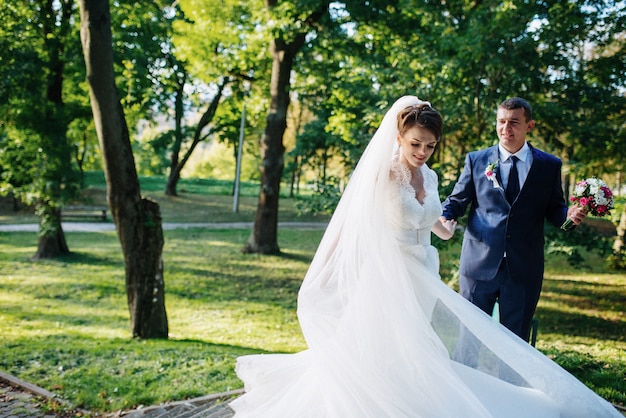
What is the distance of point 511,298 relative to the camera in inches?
163

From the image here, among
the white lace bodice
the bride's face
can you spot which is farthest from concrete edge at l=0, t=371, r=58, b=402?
the bride's face

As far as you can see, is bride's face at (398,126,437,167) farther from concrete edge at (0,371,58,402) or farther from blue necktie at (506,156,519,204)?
concrete edge at (0,371,58,402)

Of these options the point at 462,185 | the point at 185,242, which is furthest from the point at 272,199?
the point at 462,185

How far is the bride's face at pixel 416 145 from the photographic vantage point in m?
3.60

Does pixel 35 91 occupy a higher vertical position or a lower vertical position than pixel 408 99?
higher

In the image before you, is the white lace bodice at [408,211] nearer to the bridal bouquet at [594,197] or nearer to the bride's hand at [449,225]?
the bride's hand at [449,225]

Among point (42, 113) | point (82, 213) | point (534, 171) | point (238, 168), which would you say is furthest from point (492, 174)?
point (238, 168)

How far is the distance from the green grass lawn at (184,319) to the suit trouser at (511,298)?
1272mm

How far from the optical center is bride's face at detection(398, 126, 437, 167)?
3.60m

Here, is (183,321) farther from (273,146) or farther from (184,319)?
(273,146)

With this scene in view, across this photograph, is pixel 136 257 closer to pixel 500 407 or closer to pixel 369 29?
pixel 500 407

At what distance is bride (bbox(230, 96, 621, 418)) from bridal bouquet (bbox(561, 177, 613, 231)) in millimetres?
971

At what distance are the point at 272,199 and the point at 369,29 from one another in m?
5.83

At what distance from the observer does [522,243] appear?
412 cm
